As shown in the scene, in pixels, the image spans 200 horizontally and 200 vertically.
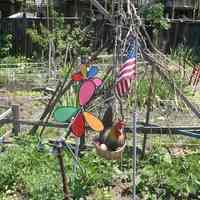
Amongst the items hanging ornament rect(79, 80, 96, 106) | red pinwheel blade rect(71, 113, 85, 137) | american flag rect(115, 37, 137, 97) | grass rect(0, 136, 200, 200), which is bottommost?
grass rect(0, 136, 200, 200)

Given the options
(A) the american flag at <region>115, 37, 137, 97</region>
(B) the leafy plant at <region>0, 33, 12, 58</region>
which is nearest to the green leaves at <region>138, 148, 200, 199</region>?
(A) the american flag at <region>115, 37, 137, 97</region>

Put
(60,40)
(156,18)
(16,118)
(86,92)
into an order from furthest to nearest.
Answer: (156,18) → (60,40) → (16,118) → (86,92)

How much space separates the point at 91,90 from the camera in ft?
11.8

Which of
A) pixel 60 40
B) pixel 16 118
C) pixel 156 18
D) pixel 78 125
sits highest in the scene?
pixel 156 18

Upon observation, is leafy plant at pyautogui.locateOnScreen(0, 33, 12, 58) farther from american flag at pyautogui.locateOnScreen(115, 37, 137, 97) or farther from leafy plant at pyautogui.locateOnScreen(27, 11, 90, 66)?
american flag at pyautogui.locateOnScreen(115, 37, 137, 97)

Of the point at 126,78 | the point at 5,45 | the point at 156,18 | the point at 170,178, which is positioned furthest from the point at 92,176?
the point at 156,18

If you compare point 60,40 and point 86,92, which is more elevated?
point 86,92

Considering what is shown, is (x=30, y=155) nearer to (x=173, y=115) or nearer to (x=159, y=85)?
(x=173, y=115)

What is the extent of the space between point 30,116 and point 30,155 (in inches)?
113

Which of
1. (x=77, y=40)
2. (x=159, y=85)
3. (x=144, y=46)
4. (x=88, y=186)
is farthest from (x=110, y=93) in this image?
(x=77, y=40)

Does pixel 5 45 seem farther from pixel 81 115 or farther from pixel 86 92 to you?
pixel 81 115

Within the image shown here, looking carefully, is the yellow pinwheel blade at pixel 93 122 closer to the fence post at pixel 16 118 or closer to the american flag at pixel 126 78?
the american flag at pixel 126 78

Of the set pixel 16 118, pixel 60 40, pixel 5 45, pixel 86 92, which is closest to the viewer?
pixel 86 92

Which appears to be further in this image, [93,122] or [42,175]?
[42,175]
